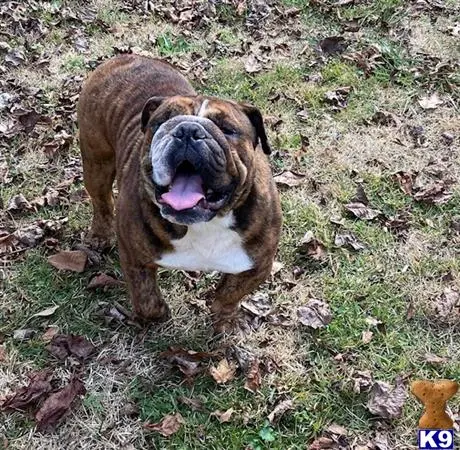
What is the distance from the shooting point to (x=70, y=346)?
14.3 ft

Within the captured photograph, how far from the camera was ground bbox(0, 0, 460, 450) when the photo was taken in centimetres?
404

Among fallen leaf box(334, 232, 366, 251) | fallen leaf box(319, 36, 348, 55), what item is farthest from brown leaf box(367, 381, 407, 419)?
fallen leaf box(319, 36, 348, 55)

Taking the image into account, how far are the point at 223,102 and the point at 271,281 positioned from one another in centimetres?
157

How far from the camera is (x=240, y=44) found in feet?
24.0

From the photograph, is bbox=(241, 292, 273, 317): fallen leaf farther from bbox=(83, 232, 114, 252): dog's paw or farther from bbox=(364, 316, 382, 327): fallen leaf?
bbox=(83, 232, 114, 252): dog's paw

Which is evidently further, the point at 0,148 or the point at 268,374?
the point at 0,148

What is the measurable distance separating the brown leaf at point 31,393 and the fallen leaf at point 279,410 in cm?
127

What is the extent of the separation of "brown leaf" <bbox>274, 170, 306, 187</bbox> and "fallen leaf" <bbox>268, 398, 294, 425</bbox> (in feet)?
6.40

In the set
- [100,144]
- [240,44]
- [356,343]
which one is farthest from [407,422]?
[240,44]

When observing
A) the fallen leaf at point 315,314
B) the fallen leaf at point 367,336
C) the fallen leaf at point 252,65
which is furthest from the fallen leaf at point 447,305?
the fallen leaf at point 252,65

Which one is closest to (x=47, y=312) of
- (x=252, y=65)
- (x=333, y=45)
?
(x=252, y=65)

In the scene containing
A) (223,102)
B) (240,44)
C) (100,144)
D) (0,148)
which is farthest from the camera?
(240,44)

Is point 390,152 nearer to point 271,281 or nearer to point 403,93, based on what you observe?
point 403,93

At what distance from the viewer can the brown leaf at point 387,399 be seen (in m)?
3.95
